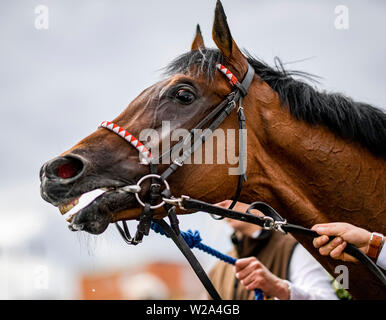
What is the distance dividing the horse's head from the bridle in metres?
0.05

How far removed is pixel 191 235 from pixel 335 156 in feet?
4.18

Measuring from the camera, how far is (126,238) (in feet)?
9.30

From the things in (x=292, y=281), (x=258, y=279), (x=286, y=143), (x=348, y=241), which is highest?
(x=286, y=143)

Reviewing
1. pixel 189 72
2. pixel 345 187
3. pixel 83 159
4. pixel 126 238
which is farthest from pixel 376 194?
pixel 83 159

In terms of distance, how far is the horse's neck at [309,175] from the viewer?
2945 mm

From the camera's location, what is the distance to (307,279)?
4.10 meters

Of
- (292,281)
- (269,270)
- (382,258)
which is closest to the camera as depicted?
(382,258)

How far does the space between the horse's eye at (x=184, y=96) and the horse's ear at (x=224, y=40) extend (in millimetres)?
432

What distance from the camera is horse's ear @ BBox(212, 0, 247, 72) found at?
9.49 feet

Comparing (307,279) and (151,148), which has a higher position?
(151,148)

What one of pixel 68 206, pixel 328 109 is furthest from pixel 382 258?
pixel 68 206

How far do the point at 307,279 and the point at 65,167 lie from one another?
2603mm

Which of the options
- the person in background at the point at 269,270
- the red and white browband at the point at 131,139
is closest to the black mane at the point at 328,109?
the red and white browband at the point at 131,139

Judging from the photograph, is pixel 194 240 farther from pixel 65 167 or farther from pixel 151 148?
pixel 65 167
